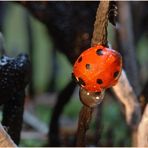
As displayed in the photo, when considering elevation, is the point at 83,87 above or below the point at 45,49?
above

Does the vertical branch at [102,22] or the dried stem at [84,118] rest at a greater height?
the vertical branch at [102,22]

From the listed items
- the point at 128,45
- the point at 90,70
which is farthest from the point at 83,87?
the point at 128,45

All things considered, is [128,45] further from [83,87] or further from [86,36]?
[83,87]

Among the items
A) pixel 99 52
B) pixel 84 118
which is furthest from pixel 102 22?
pixel 84 118

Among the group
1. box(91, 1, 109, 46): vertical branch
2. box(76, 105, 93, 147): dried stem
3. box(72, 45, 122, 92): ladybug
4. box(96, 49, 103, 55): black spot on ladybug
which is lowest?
box(76, 105, 93, 147): dried stem

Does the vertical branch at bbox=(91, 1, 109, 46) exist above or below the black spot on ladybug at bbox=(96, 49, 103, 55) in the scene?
above

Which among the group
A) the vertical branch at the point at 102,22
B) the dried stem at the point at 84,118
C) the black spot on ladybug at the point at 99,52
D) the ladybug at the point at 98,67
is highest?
the vertical branch at the point at 102,22

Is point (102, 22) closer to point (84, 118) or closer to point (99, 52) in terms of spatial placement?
point (99, 52)

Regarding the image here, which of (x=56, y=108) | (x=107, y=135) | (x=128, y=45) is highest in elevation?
(x=128, y=45)
